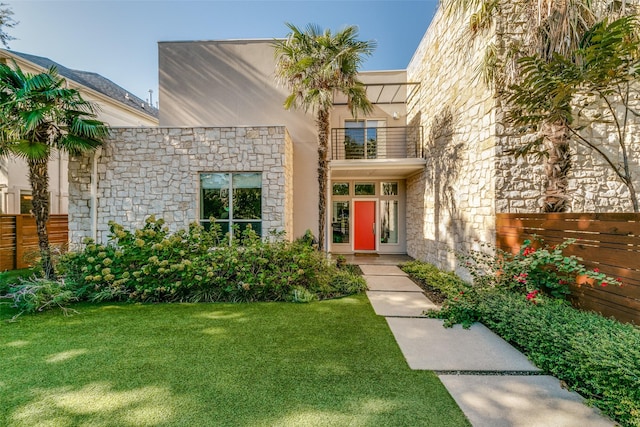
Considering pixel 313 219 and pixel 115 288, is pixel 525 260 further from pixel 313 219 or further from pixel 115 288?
pixel 115 288

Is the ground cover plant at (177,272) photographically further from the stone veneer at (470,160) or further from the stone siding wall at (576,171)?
the stone siding wall at (576,171)

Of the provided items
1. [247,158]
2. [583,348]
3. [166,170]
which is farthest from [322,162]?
[583,348]

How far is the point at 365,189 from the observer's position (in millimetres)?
12297

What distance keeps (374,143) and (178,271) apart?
8.71 meters

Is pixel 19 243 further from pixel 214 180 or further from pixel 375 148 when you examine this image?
pixel 375 148

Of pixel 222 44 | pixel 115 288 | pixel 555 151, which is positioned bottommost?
pixel 115 288

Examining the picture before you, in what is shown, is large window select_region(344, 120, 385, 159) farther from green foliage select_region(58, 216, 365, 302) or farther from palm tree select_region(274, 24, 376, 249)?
green foliage select_region(58, 216, 365, 302)

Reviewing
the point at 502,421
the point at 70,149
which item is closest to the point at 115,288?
the point at 70,149

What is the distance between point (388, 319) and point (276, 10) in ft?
32.8

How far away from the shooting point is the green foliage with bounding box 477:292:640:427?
2.33 metres

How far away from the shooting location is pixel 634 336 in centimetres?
265

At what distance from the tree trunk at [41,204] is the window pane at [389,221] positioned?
10.5 metres

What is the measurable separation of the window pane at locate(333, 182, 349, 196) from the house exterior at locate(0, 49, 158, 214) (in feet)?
27.3

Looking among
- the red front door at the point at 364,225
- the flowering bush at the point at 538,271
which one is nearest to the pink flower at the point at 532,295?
the flowering bush at the point at 538,271
